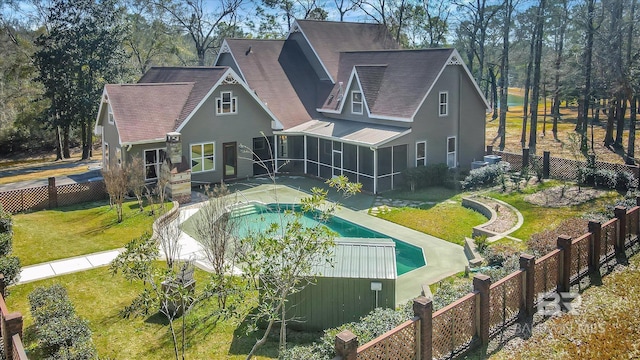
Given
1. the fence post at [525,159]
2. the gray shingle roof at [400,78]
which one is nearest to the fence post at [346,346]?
the gray shingle roof at [400,78]

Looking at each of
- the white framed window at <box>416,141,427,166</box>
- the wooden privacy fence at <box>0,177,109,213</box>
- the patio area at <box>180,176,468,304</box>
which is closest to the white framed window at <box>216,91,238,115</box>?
the patio area at <box>180,176,468,304</box>

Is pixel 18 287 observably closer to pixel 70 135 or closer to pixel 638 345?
pixel 638 345

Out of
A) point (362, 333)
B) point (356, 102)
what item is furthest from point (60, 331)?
point (356, 102)

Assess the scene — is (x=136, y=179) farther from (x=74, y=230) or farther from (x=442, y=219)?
(x=442, y=219)

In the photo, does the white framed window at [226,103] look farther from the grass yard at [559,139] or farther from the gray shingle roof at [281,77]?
the grass yard at [559,139]

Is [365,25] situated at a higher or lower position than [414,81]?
higher

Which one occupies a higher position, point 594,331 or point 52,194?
point 52,194

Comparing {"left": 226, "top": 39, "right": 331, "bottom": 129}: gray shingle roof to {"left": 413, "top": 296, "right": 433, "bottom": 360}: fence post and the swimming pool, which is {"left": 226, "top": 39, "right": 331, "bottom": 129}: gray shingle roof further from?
{"left": 413, "top": 296, "right": 433, "bottom": 360}: fence post

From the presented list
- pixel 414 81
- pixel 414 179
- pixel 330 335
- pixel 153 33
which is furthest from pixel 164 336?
pixel 153 33
